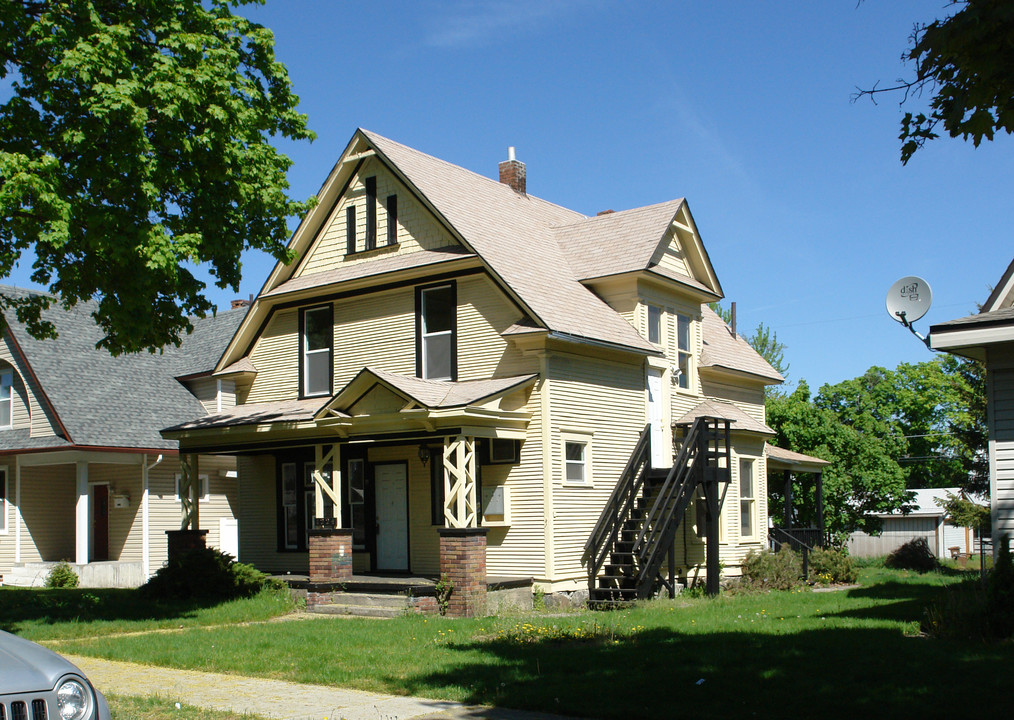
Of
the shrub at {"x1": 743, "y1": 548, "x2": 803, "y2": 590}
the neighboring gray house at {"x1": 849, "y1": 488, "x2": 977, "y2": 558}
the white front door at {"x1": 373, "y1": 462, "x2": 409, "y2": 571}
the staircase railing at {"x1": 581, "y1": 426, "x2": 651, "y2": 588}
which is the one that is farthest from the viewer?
the neighboring gray house at {"x1": 849, "y1": 488, "x2": 977, "y2": 558}

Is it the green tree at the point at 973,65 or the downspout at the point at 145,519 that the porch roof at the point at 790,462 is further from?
the green tree at the point at 973,65

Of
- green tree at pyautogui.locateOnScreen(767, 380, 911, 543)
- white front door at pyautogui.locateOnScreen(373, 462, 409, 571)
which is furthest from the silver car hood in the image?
green tree at pyautogui.locateOnScreen(767, 380, 911, 543)

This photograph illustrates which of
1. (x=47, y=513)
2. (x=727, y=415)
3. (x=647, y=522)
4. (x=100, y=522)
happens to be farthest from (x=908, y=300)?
(x=47, y=513)

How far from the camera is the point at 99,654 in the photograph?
1221 cm

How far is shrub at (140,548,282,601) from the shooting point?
1895 cm

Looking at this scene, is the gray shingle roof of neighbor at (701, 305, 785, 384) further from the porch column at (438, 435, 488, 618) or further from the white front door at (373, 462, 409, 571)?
the porch column at (438, 435, 488, 618)

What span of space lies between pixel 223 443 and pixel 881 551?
92.1 ft

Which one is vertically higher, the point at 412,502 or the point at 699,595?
the point at 412,502

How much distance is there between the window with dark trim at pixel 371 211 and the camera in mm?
21344

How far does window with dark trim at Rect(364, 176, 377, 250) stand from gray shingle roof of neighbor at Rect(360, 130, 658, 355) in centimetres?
83

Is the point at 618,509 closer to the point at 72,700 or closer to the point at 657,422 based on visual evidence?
the point at 657,422

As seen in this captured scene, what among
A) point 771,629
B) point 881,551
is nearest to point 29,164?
point 771,629

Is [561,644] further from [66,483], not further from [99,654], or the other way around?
[66,483]

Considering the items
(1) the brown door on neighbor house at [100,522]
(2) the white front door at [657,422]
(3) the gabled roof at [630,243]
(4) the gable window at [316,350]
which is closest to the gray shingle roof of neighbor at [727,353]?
(3) the gabled roof at [630,243]
